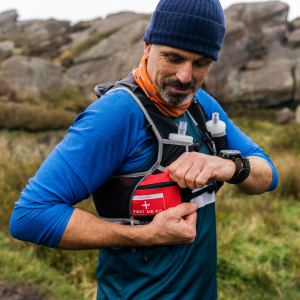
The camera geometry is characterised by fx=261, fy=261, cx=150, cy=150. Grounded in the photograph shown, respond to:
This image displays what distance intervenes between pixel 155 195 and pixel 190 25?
2.74 ft

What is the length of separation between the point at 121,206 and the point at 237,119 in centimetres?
1533

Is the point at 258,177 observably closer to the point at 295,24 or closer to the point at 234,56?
the point at 234,56

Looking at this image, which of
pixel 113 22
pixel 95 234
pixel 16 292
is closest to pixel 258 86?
pixel 113 22

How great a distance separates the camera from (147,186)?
1.19m

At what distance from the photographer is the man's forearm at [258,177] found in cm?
156

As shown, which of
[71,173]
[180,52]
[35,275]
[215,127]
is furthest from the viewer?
[35,275]

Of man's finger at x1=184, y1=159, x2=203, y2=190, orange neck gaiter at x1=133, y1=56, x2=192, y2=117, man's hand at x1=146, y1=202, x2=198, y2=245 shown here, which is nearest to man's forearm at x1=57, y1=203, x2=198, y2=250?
man's hand at x1=146, y1=202, x2=198, y2=245

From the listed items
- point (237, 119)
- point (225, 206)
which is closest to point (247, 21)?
point (237, 119)

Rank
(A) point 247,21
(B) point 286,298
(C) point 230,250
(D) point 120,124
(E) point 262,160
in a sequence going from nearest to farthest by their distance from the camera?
(D) point 120,124, (E) point 262,160, (B) point 286,298, (C) point 230,250, (A) point 247,21

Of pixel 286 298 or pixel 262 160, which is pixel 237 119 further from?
pixel 262 160

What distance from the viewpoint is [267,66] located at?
53.5ft

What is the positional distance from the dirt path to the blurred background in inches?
0.5

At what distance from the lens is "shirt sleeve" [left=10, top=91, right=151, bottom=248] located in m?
1.07

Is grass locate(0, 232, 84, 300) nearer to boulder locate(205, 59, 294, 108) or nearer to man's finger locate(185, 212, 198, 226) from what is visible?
man's finger locate(185, 212, 198, 226)
